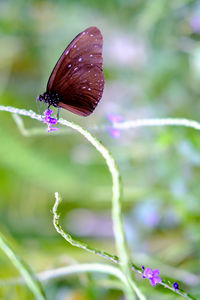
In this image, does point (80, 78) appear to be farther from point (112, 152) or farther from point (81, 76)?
point (112, 152)

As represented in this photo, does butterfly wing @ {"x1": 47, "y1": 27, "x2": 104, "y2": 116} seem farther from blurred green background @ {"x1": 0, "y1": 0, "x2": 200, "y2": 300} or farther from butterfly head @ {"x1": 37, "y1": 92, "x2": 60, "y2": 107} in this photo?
blurred green background @ {"x1": 0, "y1": 0, "x2": 200, "y2": 300}

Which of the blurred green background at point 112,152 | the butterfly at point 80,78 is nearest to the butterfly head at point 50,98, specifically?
the butterfly at point 80,78

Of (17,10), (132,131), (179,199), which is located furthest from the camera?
(17,10)

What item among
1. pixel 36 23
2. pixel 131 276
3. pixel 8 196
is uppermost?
pixel 36 23

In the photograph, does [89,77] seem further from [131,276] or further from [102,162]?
[102,162]

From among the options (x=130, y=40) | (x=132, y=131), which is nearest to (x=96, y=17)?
(x=130, y=40)

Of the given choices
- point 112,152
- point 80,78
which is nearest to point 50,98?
point 80,78
